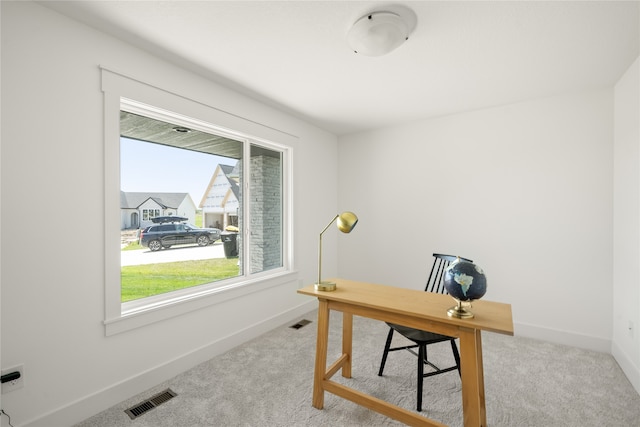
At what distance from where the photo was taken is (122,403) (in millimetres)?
1931

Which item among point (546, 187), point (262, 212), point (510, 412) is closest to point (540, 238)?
point (546, 187)

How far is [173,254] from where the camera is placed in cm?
254

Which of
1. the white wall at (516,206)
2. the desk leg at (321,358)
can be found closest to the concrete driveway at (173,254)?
the desk leg at (321,358)

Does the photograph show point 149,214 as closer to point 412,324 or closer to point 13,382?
point 13,382

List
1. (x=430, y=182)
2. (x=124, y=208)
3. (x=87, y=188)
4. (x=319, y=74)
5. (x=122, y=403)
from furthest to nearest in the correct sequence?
(x=430, y=182) → (x=319, y=74) → (x=124, y=208) → (x=122, y=403) → (x=87, y=188)

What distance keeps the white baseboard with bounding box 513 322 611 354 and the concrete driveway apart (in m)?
3.20

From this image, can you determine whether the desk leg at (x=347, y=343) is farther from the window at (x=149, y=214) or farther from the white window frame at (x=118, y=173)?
the window at (x=149, y=214)

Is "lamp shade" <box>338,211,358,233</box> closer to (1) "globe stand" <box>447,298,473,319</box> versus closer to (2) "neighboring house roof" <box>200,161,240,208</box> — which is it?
(1) "globe stand" <box>447,298,473,319</box>

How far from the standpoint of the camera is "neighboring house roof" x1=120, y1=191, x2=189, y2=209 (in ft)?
7.01

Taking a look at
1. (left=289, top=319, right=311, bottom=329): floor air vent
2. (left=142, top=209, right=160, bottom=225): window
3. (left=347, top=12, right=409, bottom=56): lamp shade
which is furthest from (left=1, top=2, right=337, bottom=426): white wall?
(left=347, top=12, right=409, bottom=56): lamp shade

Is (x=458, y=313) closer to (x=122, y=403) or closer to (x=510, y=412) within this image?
(x=510, y=412)

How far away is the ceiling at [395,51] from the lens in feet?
5.45

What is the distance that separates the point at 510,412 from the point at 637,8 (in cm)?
249

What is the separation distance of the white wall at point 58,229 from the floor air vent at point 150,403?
145mm
